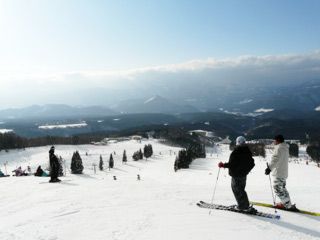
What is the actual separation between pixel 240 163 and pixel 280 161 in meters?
2.48

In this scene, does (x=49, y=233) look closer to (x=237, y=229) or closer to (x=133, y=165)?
(x=237, y=229)

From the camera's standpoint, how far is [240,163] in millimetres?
13766

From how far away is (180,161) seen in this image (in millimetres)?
130750

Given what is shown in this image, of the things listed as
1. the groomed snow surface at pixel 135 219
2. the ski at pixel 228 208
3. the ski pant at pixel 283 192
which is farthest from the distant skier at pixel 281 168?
the ski at pixel 228 208

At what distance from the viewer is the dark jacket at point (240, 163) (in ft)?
45.2

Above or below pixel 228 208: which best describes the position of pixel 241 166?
above

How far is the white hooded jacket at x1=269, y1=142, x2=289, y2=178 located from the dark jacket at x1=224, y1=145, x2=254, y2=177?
1.97 meters

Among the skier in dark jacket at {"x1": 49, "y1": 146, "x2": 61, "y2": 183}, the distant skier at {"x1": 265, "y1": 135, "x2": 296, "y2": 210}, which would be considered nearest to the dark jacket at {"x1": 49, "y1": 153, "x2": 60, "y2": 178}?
the skier in dark jacket at {"x1": 49, "y1": 146, "x2": 61, "y2": 183}

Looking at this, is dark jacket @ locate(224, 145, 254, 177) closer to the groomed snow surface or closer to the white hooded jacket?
the groomed snow surface

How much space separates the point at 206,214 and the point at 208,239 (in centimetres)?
287

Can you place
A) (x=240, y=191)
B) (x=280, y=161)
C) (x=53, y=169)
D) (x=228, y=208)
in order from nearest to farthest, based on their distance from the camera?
(x=240, y=191)
(x=228, y=208)
(x=280, y=161)
(x=53, y=169)

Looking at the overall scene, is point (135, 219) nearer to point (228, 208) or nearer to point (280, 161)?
point (228, 208)

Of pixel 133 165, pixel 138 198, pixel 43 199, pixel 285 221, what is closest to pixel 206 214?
pixel 285 221

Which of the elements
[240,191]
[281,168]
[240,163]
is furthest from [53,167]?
[281,168]
